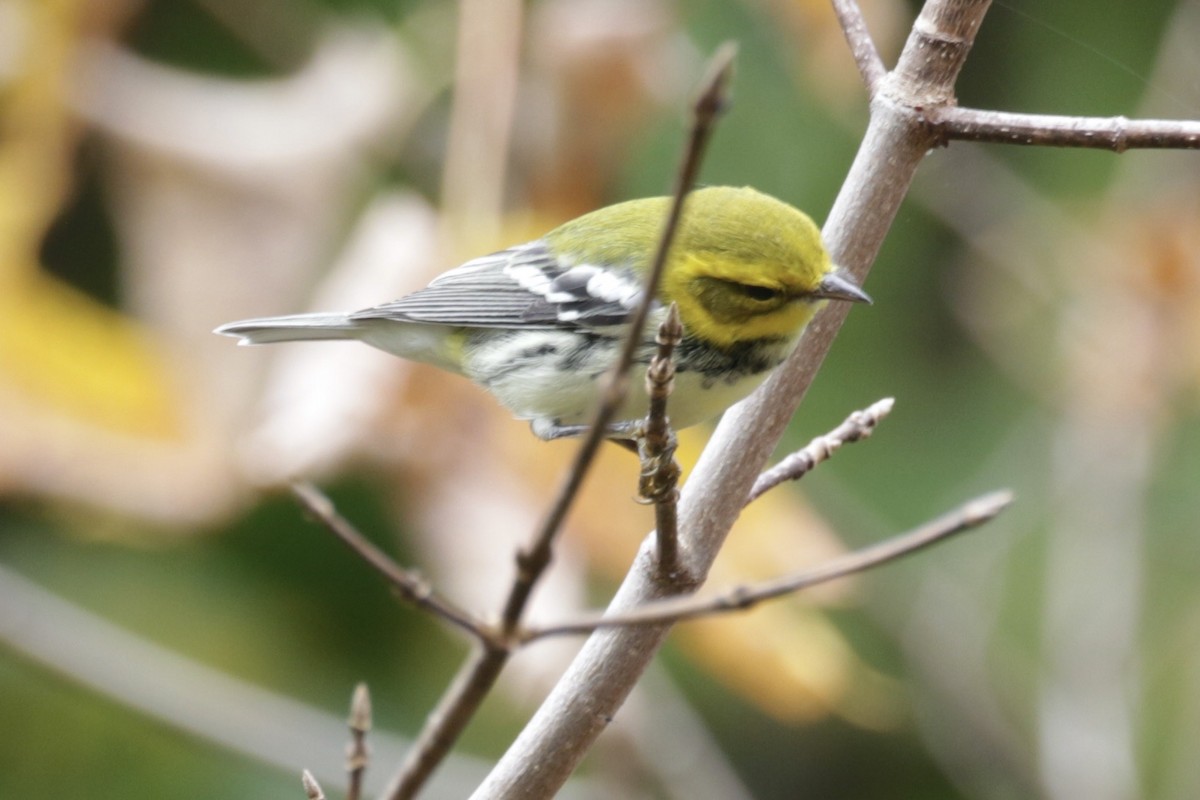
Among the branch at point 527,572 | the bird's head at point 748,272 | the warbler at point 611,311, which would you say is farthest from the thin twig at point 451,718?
the bird's head at point 748,272

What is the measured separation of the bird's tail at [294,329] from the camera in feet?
6.81

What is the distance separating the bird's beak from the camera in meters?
1.60

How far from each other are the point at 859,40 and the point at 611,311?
58 cm

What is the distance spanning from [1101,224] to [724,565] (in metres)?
1.93

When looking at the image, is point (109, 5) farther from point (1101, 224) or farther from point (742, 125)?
point (1101, 224)

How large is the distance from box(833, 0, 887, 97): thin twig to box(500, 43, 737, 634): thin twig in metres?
0.83

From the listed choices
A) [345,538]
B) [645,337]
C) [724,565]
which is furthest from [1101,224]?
[345,538]

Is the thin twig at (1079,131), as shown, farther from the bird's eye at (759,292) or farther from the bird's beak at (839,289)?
the bird's eye at (759,292)

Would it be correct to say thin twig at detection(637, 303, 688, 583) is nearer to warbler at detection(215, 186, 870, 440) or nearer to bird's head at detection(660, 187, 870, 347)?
warbler at detection(215, 186, 870, 440)

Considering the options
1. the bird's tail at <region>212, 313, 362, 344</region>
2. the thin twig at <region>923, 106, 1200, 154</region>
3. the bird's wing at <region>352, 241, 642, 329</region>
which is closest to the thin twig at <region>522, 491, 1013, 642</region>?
the thin twig at <region>923, 106, 1200, 154</region>

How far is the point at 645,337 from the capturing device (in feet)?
5.87

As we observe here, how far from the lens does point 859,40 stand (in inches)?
62.5

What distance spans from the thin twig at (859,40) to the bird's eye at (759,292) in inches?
12.1

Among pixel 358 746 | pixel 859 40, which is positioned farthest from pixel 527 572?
pixel 859 40
